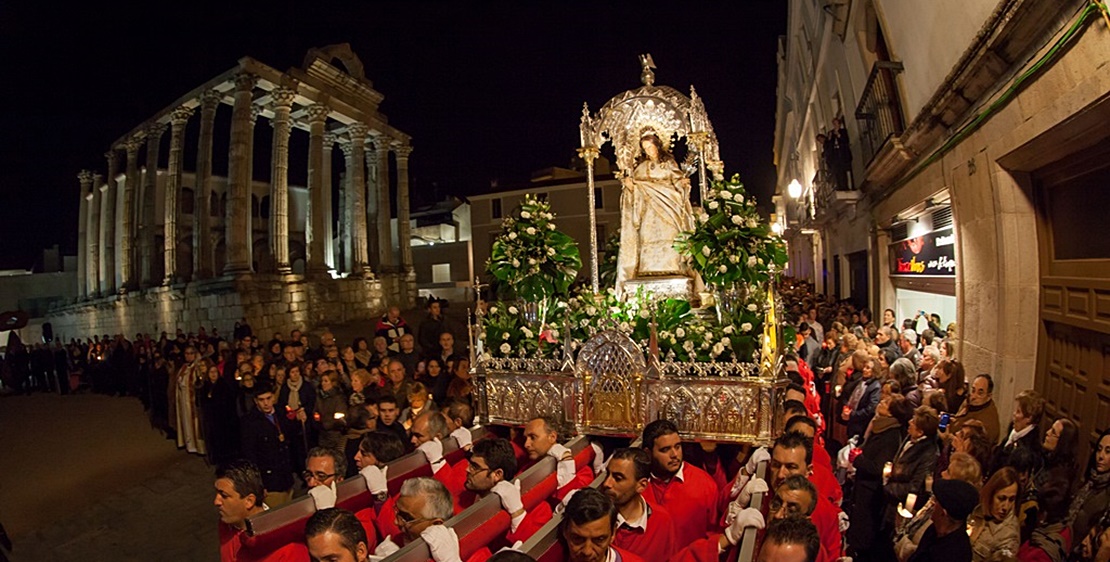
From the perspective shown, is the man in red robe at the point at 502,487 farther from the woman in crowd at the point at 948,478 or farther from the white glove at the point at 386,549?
the woman in crowd at the point at 948,478

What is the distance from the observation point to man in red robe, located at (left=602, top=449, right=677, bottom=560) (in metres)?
3.84

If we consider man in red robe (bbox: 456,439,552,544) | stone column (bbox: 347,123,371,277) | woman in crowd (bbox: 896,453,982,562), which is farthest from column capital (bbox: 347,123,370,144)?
woman in crowd (bbox: 896,453,982,562)

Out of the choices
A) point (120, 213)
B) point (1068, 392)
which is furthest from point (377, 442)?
point (120, 213)

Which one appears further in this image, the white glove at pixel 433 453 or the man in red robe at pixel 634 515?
the white glove at pixel 433 453

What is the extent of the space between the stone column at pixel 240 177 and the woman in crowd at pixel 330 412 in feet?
59.4

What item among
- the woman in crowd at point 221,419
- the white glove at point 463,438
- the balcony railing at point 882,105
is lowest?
the woman in crowd at point 221,419

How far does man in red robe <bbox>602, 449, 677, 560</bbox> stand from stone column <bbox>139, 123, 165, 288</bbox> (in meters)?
34.7

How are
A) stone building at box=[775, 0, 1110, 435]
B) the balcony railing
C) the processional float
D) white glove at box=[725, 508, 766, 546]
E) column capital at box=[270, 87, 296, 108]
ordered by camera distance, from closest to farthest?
white glove at box=[725, 508, 766, 546]
stone building at box=[775, 0, 1110, 435]
the processional float
the balcony railing
column capital at box=[270, 87, 296, 108]

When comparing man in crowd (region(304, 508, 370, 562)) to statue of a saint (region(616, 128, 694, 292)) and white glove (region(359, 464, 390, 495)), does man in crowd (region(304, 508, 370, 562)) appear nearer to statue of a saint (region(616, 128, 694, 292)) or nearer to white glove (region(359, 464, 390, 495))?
white glove (region(359, 464, 390, 495))

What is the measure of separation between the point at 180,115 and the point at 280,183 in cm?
718

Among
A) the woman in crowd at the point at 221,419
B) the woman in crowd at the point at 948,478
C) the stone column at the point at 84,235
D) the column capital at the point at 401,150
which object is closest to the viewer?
the woman in crowd at the point at 948,478

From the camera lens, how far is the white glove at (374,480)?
4.68 meters

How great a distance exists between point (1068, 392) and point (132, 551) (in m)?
11.0

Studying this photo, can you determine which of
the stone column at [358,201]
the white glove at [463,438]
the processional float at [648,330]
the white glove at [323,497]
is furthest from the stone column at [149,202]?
the white glove at [323,497]
